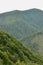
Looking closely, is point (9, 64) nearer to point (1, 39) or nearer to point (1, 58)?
point (1, 58)

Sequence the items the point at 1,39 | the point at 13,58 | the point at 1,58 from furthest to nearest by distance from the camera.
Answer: the point at 1,39 < the point at 13,58 < the point at 1,58

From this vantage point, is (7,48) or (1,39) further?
(1,39)

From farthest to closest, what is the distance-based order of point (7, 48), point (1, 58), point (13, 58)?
1. point (7, 48)
2. point (13, 58)
3. point (1, 58)

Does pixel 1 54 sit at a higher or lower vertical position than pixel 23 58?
higher

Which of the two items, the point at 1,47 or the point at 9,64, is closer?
the point at 9,64

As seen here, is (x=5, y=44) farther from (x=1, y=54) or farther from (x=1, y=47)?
(x=1, y=54)

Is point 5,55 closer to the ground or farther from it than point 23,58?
farther from it

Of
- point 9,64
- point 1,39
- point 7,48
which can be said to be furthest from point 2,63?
point 1,39

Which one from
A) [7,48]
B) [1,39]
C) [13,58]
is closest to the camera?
[13,58]

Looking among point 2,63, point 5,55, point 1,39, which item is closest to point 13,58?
point 5,55
